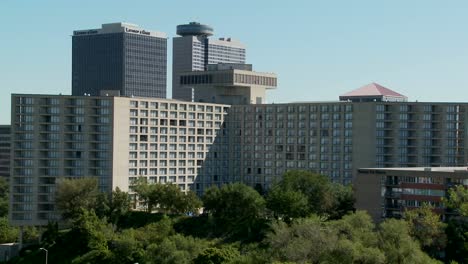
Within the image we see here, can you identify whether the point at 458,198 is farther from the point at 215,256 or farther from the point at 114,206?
the point at 114,206

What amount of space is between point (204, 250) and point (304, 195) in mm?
29162

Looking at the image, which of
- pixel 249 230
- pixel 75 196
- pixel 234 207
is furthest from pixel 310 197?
pixel 75 196

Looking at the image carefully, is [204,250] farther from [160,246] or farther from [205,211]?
[205,211]

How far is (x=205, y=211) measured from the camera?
183375 millimetres

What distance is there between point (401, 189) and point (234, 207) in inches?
1429

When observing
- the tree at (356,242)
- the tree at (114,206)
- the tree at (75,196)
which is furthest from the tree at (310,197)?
the tree at (75,196)

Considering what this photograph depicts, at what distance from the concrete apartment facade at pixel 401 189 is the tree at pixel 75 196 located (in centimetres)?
5852

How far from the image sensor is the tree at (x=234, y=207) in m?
171

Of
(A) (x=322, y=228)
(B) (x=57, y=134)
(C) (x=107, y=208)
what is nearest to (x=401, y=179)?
(A) (x=322, y=228)

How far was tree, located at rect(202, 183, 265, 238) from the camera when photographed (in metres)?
171

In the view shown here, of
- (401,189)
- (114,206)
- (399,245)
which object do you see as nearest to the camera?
(399,245)

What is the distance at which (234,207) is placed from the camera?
176 meters

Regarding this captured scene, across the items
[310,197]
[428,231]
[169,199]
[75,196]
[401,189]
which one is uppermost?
[401,189]

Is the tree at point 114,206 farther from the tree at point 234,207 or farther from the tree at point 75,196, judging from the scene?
the tree at point 234,207
